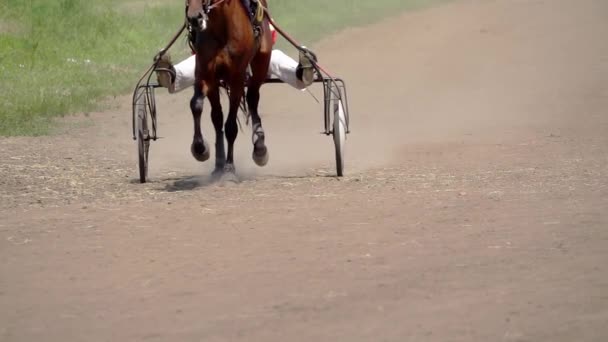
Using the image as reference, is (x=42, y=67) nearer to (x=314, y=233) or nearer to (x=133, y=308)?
(x=314, y=233)

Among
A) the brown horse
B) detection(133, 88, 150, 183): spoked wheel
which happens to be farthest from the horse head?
detection(133, 88, 150, 183): spoked wheel


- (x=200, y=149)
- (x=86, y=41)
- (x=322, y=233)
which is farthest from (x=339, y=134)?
(x=86, y=41)

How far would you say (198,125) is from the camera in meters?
10.1

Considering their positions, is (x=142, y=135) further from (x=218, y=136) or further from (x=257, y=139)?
(x=257, y=139)

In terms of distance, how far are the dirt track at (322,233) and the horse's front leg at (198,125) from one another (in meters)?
0.29

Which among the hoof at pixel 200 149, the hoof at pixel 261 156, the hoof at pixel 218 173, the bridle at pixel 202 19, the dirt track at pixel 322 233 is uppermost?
the bridle at pixel 202 19

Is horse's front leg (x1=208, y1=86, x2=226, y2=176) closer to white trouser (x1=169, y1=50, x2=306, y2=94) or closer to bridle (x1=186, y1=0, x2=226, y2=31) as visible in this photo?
white trouser (x1=169, y1=50, x2=306, y2=94)

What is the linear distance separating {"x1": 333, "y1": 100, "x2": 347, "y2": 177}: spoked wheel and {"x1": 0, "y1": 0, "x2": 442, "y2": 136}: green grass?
4.58 meters

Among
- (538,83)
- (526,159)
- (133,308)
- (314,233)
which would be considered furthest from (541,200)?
(538,83)

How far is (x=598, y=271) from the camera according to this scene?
6.34 metres

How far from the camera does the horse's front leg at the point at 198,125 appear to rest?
32.8 feet

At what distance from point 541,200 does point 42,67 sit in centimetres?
1175

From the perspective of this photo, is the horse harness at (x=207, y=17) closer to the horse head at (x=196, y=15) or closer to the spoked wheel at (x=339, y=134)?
the horse head at (x=196, y=15)

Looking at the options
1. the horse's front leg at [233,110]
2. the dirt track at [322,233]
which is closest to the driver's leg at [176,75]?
the horse's front leg at [233,110]
